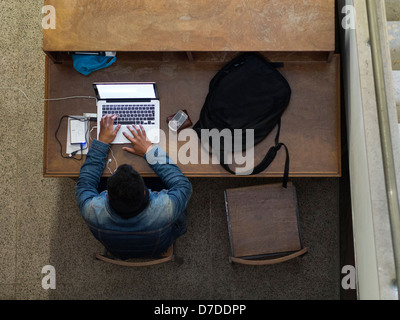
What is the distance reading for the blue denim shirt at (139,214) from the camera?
165cm

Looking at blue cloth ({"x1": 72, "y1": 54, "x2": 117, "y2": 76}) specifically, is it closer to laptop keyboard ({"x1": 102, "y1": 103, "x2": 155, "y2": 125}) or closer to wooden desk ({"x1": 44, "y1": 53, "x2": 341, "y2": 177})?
wooden desk ({"x1": 44, "y1": 53, "x2": 341, "y2": 177})

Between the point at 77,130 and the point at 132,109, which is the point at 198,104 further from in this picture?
the point at 77,130

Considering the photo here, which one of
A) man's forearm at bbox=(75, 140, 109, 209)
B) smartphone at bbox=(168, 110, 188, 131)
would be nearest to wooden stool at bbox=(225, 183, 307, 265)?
smartphone at bbox=(168, 110, 188, 131)

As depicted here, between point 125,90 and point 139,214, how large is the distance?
0.71 meters

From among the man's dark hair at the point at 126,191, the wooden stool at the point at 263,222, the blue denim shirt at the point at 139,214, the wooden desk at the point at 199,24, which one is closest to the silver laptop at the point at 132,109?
the blue denim shirt at the point at 139,214

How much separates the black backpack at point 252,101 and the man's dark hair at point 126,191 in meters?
0.55

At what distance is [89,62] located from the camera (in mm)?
1955

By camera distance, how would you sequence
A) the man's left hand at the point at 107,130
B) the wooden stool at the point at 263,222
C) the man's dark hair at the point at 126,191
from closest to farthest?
the man's dark hair at the point at 126,191, the man's left hand at the point at 107,130, the wooden stool at the point at 263,222

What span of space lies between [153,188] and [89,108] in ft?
1.86

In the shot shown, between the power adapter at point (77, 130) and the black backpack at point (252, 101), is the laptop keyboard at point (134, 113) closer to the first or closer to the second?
the power adapter at point (77, 130)

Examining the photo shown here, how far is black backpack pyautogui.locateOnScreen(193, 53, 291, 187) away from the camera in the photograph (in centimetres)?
191

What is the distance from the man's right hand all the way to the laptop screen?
0.17 meters

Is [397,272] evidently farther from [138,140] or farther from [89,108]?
[89,108]

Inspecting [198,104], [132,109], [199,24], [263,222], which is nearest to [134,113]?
[132,109]
